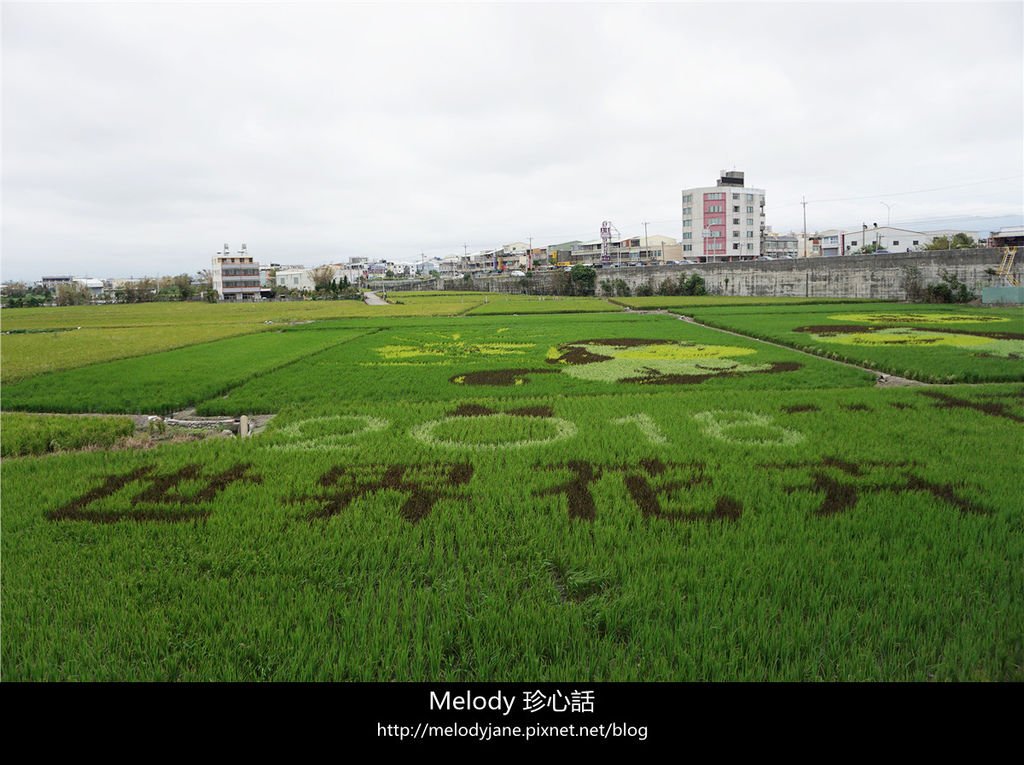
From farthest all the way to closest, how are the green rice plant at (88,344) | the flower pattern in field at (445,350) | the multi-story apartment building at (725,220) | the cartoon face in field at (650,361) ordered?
the multi-story apartment building at (725,220)
the flower pattern in field at (445,350)
the green rice plant at (88,344)
the cartoon face in field at (650,361)

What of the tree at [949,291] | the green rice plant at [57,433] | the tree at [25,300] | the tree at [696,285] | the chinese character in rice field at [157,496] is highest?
the tree at [25,300]

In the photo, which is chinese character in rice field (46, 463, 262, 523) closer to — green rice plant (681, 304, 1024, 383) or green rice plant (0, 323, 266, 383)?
green rice plant (0, 323, 266, 383)

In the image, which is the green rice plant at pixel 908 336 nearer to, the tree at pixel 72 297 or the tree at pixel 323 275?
the tree at pixel 72 297

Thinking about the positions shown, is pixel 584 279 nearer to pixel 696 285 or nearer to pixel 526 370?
pixel 696 285

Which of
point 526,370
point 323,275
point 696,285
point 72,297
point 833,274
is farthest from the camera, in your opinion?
point 323,275

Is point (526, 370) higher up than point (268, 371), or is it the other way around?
point (268, 371)

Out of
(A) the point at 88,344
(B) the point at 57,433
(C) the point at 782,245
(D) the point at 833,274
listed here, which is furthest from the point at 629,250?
(B) the point at 57,433

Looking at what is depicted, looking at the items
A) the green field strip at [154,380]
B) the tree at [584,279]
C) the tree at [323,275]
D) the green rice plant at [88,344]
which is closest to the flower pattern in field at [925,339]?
the green field strip at [154,380]
